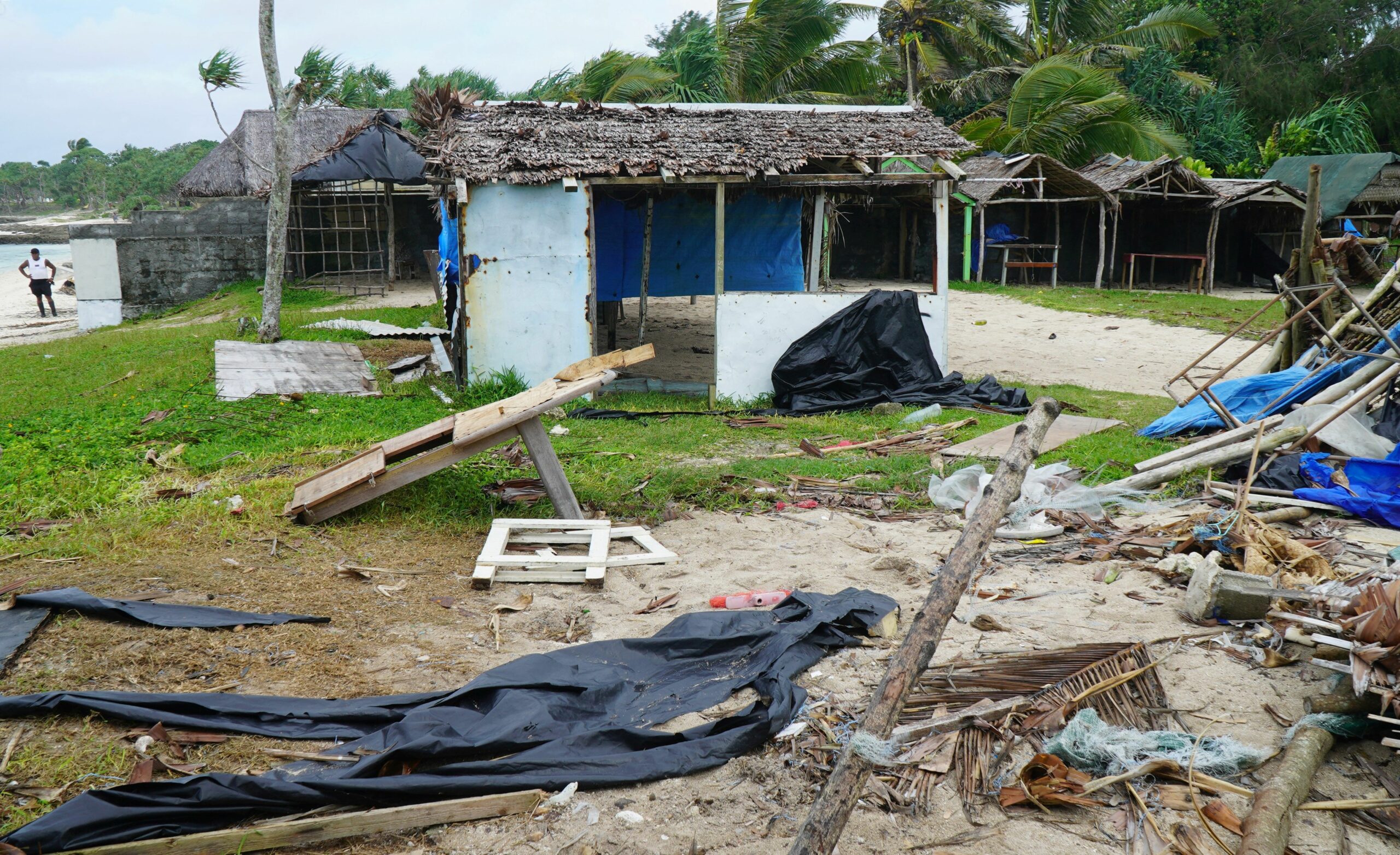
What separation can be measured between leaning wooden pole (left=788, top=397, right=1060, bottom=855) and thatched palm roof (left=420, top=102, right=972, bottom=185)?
798cm

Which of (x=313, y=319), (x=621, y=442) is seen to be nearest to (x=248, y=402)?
(x=621, y=442)

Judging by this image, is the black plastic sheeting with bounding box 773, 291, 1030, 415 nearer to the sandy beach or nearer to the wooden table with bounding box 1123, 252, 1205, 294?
the wooden table with bounding box 1123, 252, 1205, 294

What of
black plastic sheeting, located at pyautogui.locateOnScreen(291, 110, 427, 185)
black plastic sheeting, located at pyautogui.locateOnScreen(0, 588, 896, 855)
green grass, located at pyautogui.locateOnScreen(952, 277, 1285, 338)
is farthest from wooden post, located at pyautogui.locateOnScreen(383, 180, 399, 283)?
black plastic sheeting, located at pyautogui.locateOnScreen(0, 588, 896, 855)

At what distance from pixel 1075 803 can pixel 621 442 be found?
19.3 feet

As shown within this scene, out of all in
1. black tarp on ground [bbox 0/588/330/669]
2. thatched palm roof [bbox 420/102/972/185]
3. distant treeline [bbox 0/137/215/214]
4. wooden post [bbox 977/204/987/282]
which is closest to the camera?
black tarp on ground [bbox 0/588/330/669]

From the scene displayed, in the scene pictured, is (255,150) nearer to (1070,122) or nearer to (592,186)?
(592,186)

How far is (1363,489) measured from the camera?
620 centimetres

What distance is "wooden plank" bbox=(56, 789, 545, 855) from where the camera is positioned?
9.30 feet

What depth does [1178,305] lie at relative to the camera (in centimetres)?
1784

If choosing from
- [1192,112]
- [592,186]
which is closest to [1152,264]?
[1192,112]

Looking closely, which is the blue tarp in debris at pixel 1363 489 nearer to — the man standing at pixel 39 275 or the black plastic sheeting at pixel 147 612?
the black plastic sheeting at pixel 147 612

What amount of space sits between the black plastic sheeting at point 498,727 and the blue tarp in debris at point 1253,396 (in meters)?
5.14

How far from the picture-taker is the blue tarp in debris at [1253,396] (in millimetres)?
7520

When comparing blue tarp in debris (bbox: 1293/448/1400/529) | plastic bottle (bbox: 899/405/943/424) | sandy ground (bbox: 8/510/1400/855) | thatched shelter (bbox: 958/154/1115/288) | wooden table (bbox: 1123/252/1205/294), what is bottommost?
sandy ground (bbox: 8/510/1400/855)
